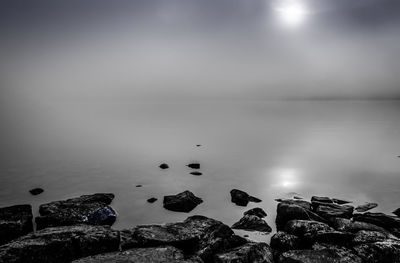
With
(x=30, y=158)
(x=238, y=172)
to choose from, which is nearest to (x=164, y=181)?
(x=238, y=172)

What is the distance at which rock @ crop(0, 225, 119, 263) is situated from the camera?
3904 mm

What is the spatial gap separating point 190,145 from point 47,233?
14.4 meters

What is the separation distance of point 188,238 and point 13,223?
127 inches

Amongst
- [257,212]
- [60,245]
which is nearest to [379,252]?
[257,212]

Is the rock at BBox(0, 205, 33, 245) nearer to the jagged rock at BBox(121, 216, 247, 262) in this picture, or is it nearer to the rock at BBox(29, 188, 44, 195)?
the jagged rock at BBox(121, 216, 247, 262)

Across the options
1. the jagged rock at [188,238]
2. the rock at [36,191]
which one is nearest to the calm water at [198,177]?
the rock at [36,191]

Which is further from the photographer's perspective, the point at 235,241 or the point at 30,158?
the point at 30,158

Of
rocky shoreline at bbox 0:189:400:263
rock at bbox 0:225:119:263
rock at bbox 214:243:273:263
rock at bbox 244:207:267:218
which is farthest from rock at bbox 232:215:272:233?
rock at bbox 0:225:119:263

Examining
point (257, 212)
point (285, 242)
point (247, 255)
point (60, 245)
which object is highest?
point (60, 245)

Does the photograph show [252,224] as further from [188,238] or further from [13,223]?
[13,223]

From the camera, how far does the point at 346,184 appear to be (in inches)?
377

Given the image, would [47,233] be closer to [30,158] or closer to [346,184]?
[346,184]

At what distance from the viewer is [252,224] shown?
5.88 meters

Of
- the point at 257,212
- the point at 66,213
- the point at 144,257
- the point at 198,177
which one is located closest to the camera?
the point at 144,257
